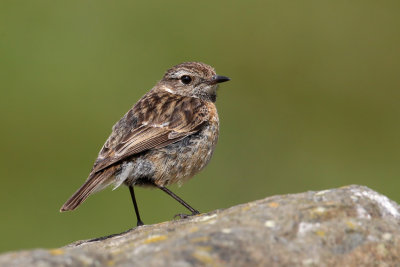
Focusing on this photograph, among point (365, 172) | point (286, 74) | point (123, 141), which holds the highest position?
point (123, 141)

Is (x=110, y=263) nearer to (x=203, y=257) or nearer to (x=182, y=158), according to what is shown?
(x=203, y=257)

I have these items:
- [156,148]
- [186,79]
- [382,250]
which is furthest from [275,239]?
[186,79]

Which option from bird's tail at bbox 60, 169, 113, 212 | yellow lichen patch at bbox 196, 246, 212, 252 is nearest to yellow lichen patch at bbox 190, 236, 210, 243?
yellow lichen patch at bbox 196, 246, 212, 252

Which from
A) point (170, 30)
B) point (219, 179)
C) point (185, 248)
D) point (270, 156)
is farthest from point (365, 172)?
point (185, 248)

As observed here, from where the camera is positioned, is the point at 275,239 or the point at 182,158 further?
the point at 182,158

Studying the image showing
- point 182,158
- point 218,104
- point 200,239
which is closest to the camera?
point 200,239

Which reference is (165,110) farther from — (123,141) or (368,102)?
(368,102)

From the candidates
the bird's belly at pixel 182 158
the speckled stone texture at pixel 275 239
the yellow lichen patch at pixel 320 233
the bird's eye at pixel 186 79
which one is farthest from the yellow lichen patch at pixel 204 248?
the bird's eye at pixel 186 79
